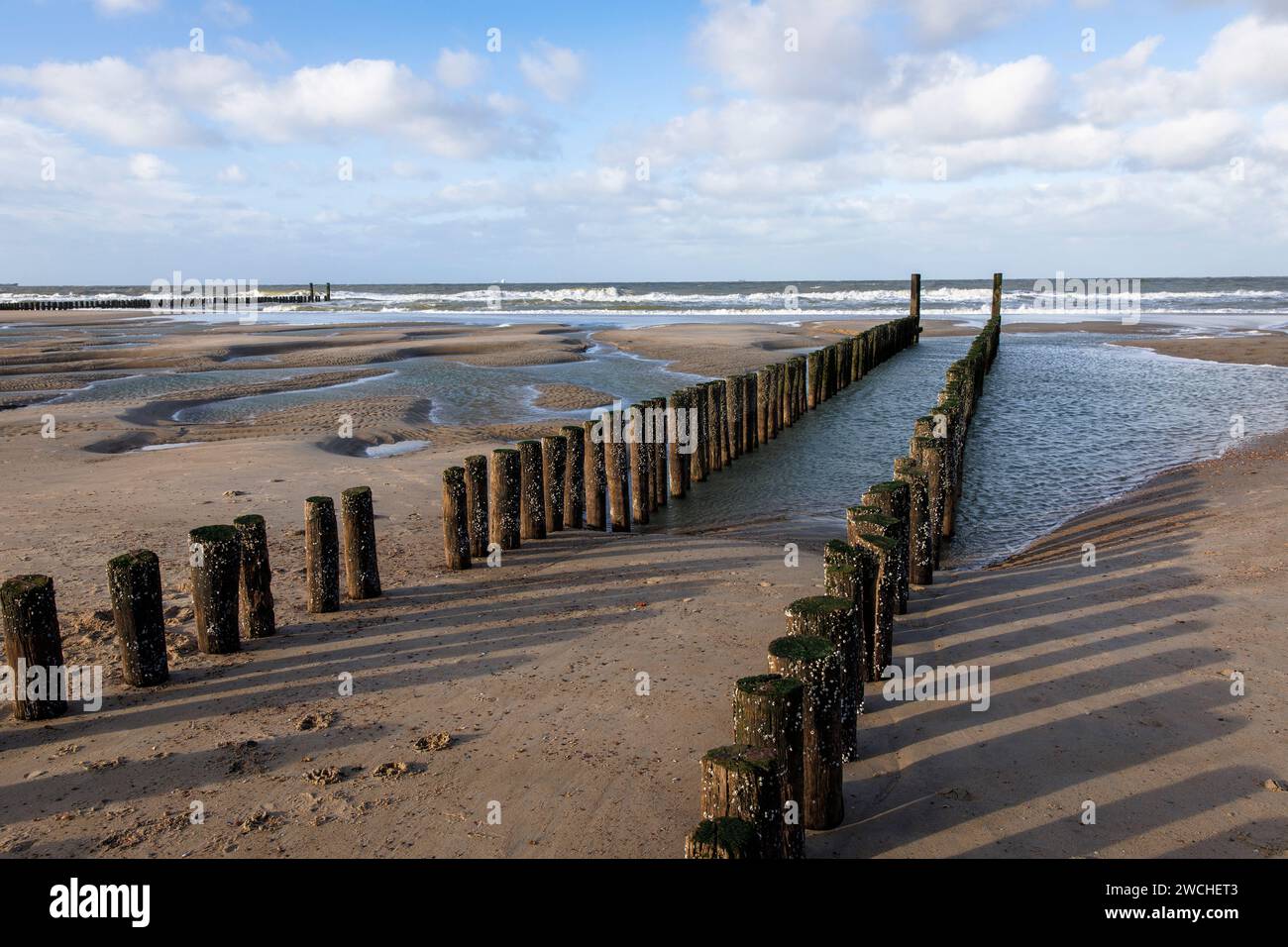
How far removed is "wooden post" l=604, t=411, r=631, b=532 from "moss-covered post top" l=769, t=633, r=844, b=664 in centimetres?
610

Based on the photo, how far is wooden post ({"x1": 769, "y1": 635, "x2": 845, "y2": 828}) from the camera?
4375mm

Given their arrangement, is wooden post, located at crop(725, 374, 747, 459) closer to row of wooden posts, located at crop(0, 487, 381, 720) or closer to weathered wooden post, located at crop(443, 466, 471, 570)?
weathered wooden post, located at crop(443, 466, 471, 570)

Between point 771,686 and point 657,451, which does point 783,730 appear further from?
point 657,451

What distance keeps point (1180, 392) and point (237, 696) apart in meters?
22.7

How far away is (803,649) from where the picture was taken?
4566mm

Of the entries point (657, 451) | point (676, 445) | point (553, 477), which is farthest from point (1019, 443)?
point (553, 477)

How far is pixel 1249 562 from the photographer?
817 centimetres

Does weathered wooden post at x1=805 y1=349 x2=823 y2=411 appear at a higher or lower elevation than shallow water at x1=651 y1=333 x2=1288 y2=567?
higher

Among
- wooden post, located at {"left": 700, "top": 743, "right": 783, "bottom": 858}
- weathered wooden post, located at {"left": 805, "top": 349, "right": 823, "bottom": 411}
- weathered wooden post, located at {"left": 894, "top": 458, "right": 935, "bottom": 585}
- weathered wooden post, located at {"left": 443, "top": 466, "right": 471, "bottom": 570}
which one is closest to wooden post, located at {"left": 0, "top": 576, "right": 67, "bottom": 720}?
weathered wooden post, located at {"left": 443, "top": 466, "right": 471, "bottom": 570}

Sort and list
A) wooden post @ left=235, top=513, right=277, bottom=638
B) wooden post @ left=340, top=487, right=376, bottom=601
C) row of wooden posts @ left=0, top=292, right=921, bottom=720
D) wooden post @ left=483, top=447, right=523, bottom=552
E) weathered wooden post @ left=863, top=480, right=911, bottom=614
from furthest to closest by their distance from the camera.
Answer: wooden post @ left=483, top=447, right=523, bottom=552, wooden post @ left=340, top=487, right=376, bottom=601, weathered wooden post @ left=863, top=480, right=911, bottom=614, wooden post @ left=235, top=513, right=277, bottom=638, row of wooden posts @ left=0, top=292, right=921, bottom=720

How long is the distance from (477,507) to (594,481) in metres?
2.18

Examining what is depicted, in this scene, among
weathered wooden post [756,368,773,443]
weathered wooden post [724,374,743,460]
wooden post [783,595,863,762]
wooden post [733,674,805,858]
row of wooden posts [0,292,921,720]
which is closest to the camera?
wooden post [733,674,805,858]
